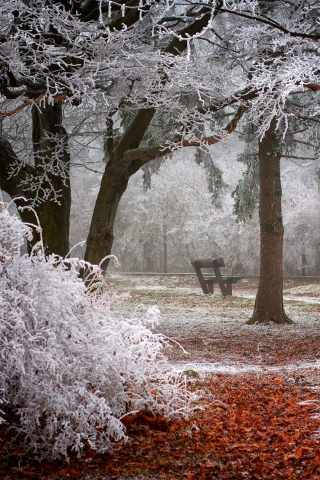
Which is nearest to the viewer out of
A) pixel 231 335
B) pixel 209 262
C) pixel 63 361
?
pixel 63 361

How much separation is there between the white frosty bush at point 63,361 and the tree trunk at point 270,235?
238 inches

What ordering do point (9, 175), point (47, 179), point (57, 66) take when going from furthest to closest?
point (9, 175)
point (47, 179)
point (57, 66)

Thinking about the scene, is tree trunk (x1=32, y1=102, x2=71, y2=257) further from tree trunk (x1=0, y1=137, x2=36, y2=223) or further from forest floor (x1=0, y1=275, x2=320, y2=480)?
forest floor (x1=0, y1=275, x2=320, y2=480)

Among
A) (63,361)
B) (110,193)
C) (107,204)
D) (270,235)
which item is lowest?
(63,361)

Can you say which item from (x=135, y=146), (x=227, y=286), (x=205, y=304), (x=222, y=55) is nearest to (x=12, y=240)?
(x=135, y=146)

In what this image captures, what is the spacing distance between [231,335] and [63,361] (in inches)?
226

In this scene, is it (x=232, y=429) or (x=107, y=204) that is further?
(x=107, y=204)

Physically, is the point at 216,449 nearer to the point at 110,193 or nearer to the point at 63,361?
the point at 63,361

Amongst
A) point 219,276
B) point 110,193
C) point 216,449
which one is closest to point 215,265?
point 219,276

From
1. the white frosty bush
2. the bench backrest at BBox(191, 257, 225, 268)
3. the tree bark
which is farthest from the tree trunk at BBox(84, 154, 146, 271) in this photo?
the bench backrest at BBox(191, 257, 225, 268)

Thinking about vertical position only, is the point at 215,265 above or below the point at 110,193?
below

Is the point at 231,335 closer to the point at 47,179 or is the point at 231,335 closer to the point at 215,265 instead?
the point at 47,179

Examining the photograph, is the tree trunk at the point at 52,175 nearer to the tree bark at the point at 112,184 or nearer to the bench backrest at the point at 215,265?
the tree bark at the point at 112,184

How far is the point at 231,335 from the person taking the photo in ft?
28.5
